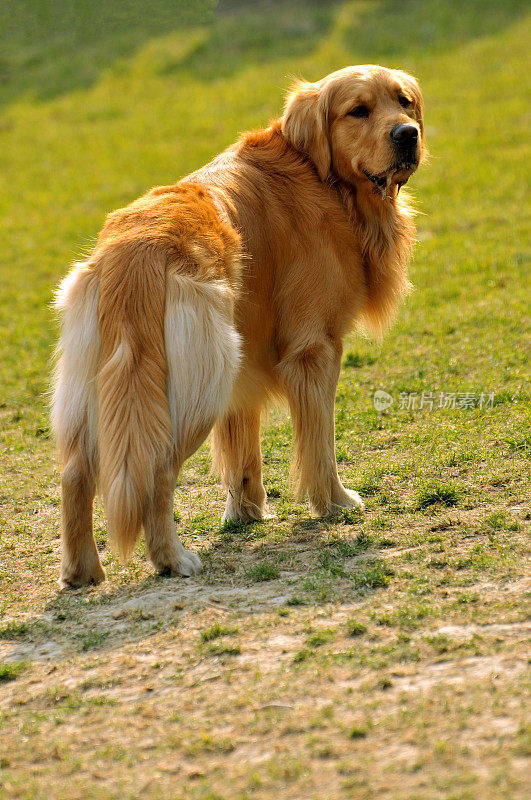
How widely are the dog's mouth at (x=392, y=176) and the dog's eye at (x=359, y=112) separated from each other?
284mm

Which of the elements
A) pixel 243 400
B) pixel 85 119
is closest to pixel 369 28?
pixel 85 119

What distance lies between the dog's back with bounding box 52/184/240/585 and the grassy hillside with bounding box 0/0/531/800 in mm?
505

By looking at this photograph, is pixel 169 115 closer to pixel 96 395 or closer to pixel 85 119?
pixel 85 119

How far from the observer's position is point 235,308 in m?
4.41

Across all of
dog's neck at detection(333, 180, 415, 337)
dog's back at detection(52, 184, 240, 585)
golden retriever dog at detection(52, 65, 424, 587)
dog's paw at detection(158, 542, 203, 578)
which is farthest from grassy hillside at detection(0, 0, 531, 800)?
dog's neck at detection(333, 180, 415, 337)

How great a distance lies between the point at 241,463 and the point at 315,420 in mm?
529

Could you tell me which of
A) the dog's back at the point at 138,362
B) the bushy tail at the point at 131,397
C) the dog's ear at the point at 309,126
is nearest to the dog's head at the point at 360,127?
the dog's ear at the point at 309,126

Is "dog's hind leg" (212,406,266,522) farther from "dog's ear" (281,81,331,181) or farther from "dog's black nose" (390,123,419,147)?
"dog's black nose" (390,123,419,147)

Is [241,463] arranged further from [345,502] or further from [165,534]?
[165,534]

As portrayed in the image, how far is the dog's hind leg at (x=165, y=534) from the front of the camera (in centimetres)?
385

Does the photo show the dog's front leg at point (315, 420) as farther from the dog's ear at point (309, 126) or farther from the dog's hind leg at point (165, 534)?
the dog's ear at point (309, 126)

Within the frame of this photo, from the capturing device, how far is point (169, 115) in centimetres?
1670

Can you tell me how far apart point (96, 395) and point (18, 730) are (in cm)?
141

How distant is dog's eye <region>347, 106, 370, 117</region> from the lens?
189 inches
